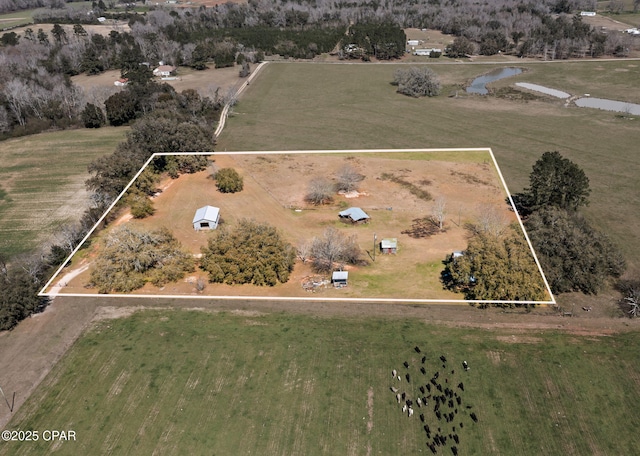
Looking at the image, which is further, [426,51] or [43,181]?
[426,51]

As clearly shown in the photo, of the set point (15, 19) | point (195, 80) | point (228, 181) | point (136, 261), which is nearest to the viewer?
point (136, 261)

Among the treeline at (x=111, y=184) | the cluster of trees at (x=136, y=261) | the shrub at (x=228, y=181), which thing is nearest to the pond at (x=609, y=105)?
the shrub at (x=228, y=181)

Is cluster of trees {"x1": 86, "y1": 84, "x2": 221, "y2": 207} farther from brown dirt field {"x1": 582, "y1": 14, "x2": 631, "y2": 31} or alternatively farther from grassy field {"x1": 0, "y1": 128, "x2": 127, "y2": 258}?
brown dirt field {"x1": 582, "y1": 14, "x2": 631, "y2": 31}

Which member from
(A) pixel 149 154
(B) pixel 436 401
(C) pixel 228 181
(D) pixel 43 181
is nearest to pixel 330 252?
(B) pixel 436 401

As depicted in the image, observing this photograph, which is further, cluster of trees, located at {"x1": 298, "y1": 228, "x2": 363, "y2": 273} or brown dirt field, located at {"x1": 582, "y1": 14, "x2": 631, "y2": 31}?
brown dirt field, located at {"x1": 582, "y1": 14, "x2": 631, "y2": 31}

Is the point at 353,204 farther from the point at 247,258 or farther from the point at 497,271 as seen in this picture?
the point at 497,271

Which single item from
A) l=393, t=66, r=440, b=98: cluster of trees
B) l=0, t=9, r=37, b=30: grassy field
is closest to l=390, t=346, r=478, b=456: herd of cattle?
l=393, t=66, r=440, b=98: cluster of trees
